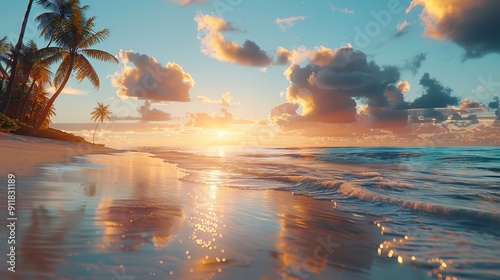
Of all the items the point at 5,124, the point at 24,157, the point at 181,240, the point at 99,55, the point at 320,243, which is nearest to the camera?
the point at 181,240

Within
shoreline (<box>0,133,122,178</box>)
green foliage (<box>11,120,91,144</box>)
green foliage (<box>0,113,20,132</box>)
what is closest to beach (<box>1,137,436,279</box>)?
shoreline (<box>0,133,122,178</box>)

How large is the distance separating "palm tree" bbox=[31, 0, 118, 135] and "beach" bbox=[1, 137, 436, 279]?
1135 inches

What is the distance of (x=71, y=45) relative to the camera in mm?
31078

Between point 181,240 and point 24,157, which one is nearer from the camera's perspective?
point 181,240

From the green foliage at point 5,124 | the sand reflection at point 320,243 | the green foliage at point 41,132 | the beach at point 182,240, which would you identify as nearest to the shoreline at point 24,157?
the green foliage at point 5,124

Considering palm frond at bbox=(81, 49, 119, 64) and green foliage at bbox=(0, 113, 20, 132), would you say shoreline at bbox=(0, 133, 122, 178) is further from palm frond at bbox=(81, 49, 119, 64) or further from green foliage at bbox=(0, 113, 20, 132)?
palm frond at bbox=(81, 49, 119, 64)

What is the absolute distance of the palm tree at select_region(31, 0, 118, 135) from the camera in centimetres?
3080

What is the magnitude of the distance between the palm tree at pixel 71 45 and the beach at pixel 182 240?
94.6 feet

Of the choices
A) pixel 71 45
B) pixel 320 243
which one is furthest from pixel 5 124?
pixel 320 243

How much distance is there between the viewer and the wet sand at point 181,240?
3166 millimetres

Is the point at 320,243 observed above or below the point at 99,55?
below

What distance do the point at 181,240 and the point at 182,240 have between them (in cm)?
1

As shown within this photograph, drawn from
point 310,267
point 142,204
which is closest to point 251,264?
point 310,267

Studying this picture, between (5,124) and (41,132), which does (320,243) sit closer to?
(5,124)
